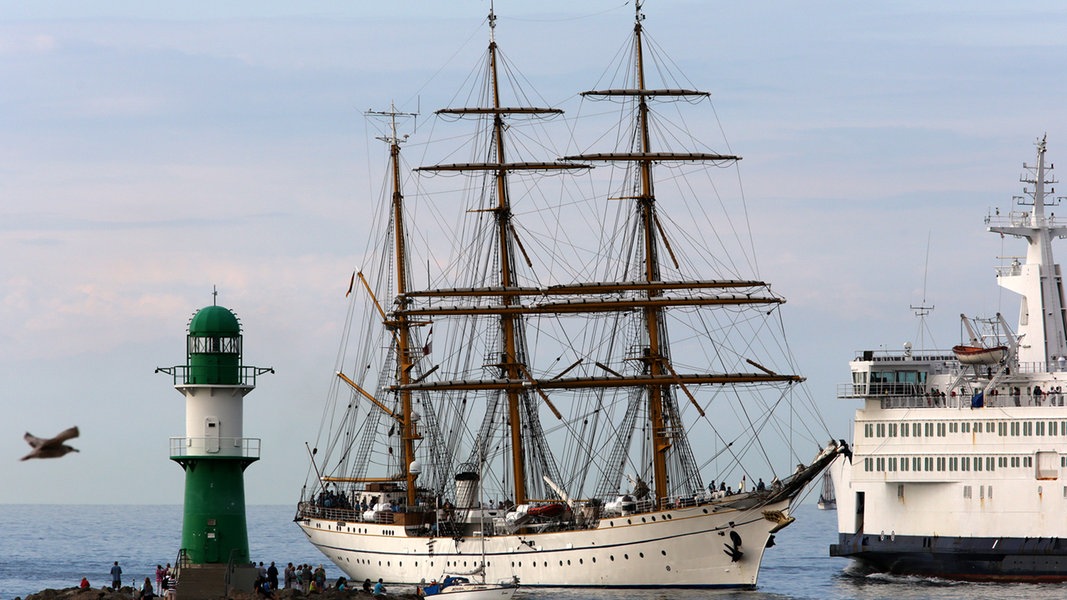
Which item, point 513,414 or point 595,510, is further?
point 513,414

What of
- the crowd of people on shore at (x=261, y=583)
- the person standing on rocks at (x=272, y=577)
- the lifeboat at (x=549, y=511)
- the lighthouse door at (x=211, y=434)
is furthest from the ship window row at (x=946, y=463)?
the lighthouse door at (x=211, y=434)

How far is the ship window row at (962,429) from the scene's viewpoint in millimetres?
78375

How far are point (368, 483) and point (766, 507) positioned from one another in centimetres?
2314

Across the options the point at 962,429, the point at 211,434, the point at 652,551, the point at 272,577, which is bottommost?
the point at 272,577

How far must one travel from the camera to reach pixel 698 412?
78750mm

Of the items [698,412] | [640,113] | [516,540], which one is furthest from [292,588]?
[640,113]

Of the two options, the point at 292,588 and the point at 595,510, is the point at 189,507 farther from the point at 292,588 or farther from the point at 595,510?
the point at 595,510

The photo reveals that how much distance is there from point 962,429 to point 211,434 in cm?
3572

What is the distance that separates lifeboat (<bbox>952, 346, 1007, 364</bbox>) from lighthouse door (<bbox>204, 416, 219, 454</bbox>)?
37.4m

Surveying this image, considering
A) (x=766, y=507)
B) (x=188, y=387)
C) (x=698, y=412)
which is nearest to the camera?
(x=188, y=387)

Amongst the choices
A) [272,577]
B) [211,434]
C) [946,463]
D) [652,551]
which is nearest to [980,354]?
[946,463]

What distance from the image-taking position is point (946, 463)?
8094 centimetres

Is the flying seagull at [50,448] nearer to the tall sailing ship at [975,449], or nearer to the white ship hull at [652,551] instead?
the white ship hull at [652,551]

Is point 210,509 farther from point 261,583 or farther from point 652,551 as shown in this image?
point 652,551
